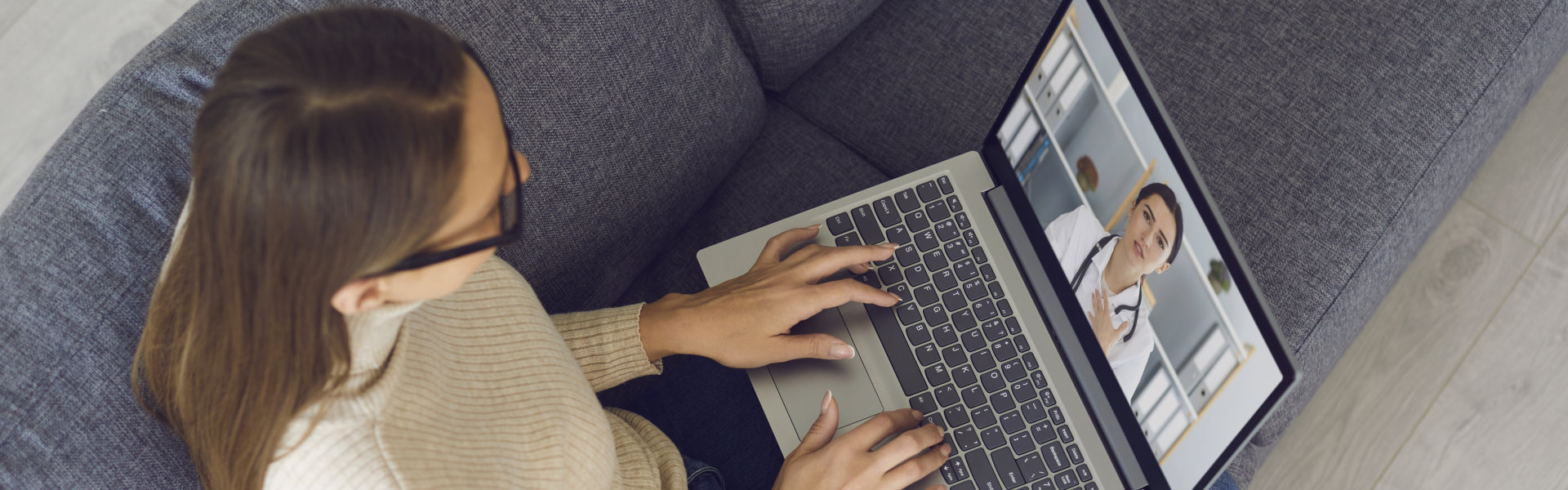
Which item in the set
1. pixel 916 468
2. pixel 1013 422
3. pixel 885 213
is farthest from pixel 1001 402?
pixel 885 213

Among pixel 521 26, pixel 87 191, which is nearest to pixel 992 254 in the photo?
pixel 521 26

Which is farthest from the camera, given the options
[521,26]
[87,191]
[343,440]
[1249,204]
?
[1249,204]

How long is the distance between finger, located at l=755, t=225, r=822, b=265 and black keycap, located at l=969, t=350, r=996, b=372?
0.23 meters

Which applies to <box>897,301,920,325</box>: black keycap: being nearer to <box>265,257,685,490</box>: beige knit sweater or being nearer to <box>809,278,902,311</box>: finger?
<box>809,278,902,311</box>: finger

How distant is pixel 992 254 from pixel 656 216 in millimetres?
412

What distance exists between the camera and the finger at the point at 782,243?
0.94 metres

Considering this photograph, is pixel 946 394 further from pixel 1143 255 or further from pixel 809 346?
pixel 1143 255

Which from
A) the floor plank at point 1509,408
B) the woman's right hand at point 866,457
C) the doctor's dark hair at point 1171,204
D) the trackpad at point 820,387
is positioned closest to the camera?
the doctor's dark hair at point 1171,204

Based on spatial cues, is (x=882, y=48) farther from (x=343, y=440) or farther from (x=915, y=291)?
(x=343, y=440)

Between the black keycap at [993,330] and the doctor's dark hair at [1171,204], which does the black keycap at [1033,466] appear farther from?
the doctor's dark hair at [1171,204]

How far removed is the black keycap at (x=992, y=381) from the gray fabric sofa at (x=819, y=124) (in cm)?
29

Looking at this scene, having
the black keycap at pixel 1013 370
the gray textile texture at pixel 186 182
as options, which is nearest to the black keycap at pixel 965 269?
the black keycap at pixel 1013 370

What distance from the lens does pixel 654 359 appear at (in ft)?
3.13

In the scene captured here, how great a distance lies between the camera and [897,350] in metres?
0.92
